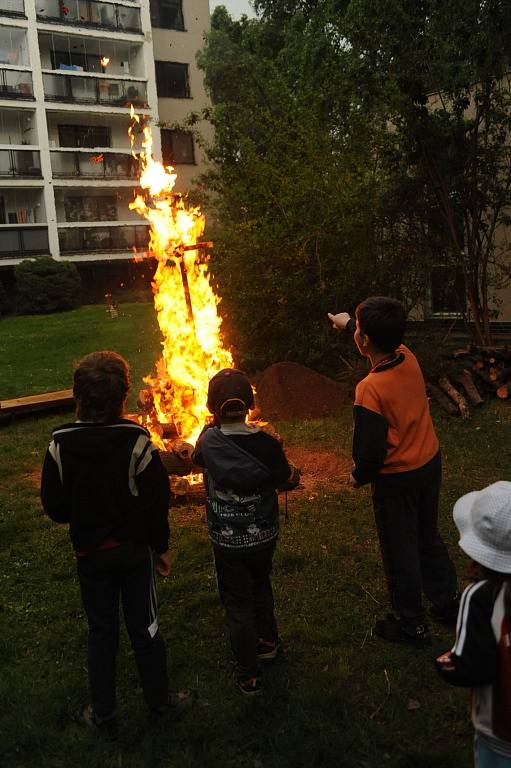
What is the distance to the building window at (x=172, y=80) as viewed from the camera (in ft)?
131

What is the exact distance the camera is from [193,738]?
341cm

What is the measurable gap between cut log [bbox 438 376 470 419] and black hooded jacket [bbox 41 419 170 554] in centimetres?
744

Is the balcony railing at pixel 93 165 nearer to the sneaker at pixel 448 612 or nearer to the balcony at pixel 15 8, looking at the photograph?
the balcony at pixel 15 8

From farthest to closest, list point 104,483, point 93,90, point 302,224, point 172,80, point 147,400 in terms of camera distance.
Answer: point 172,80, point 93,90, point 302,224, point 147,400, point 104,483

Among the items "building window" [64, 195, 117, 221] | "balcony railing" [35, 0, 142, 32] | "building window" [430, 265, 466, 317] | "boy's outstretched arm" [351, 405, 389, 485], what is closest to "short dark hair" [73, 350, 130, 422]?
"boy's outstretched arm" [351, 405, 389, 485]

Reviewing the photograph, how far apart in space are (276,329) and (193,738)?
8962 mm

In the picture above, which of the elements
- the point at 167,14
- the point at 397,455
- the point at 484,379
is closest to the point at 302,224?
the point at 484,379

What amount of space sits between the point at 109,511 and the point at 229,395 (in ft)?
3.02

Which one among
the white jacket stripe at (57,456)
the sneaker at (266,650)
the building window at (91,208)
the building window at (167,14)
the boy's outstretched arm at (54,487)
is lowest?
the sneaker at (266,650)

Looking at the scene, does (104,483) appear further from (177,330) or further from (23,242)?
(23,242)

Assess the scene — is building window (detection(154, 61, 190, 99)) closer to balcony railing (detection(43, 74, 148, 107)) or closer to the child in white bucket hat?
balcony railing (detection(43, 74, 148, 107))

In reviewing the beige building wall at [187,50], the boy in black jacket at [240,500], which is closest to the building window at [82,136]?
the beige building wall at [187,50]

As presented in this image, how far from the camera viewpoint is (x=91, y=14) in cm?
3747

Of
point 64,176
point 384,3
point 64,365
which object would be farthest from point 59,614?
point 64,176
